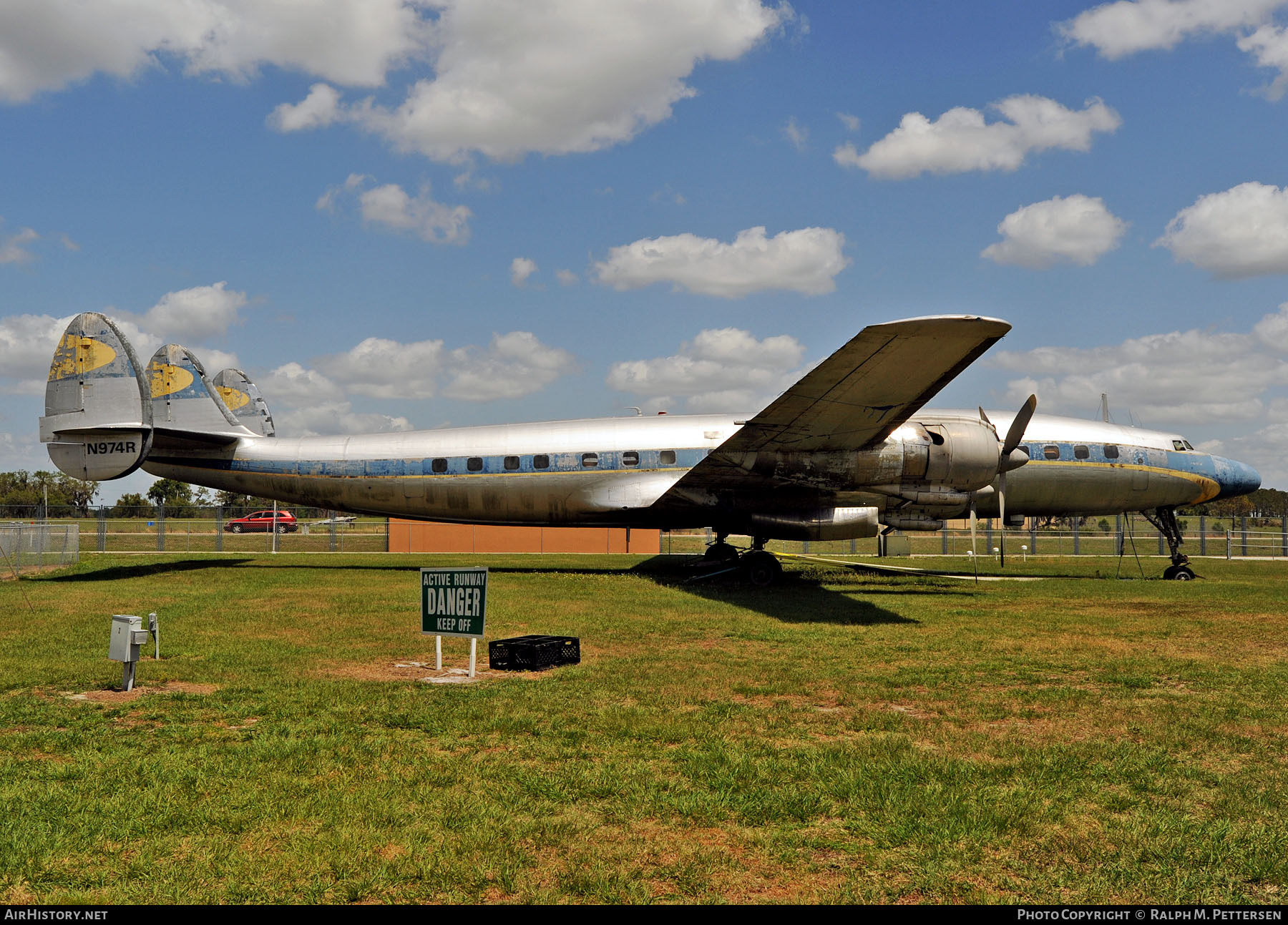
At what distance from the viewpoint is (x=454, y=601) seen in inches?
410

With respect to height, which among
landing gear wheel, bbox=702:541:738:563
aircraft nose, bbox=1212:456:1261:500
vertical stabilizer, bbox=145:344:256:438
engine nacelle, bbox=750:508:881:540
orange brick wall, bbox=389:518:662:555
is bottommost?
orange brick wall, bbox=389:518:662:555

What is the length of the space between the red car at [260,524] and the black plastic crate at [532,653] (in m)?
A: 51.6

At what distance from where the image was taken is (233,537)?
48781 millimetres

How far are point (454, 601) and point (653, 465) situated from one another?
40.8 feet

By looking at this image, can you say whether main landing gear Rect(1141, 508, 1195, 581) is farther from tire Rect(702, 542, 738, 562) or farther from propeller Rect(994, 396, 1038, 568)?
tire Rect(702, 542, 738, 562)

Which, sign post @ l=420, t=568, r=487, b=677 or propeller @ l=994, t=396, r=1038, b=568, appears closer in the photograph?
sign post @ l=420, t=568, r=487, b=677

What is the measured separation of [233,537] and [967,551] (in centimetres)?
4037

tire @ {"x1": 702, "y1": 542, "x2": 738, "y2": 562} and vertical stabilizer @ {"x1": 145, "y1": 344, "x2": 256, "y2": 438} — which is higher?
vertical stabilizer @ {"x1": 145, "y1": 344, "x2": 256, "y2": 438}

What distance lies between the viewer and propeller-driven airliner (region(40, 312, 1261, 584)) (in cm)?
1948

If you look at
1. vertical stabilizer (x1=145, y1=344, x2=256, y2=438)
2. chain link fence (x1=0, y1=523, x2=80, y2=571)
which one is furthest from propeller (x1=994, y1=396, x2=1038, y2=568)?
chain link fence (x1=0, y1=523, x2=80, y2=571)

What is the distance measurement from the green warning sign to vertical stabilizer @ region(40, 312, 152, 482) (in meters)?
15.0

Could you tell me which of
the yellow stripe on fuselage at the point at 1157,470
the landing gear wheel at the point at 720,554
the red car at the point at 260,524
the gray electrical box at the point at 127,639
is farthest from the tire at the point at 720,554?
the red car at the point at 260,524

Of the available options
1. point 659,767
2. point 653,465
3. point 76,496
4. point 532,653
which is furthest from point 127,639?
point 76,496

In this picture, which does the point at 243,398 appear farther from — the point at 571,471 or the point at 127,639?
the point at 127,639
